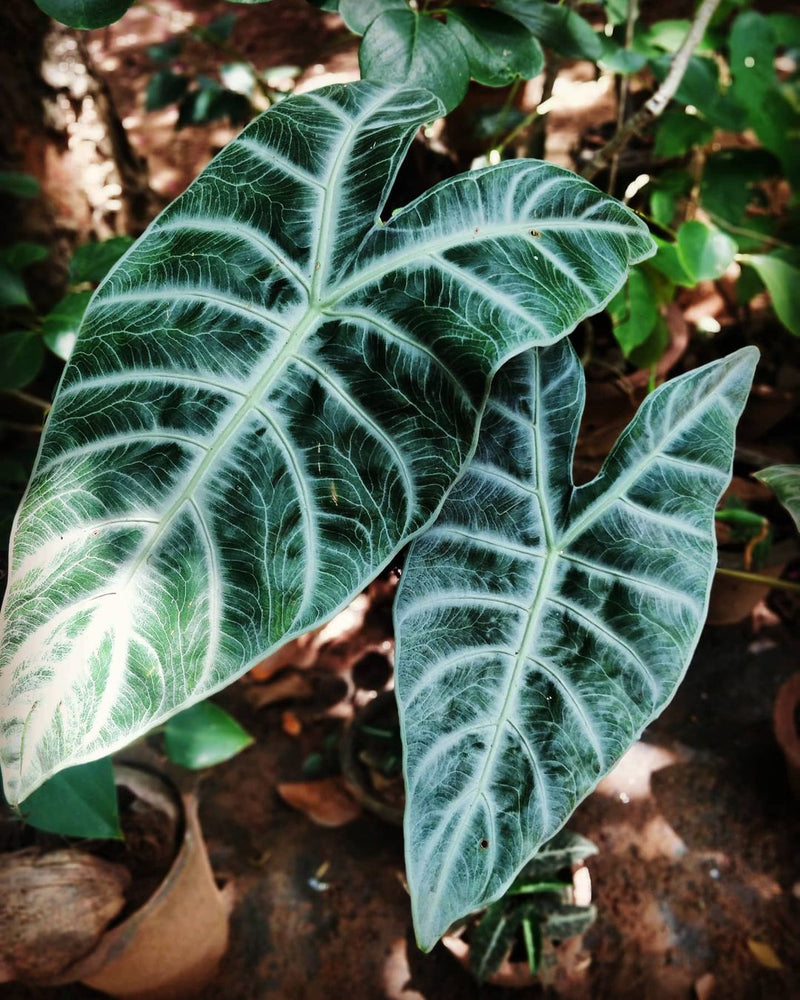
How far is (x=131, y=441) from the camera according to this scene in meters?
0.69

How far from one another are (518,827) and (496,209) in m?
0.59

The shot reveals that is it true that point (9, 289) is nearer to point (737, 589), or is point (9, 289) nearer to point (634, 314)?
point (634, 314)

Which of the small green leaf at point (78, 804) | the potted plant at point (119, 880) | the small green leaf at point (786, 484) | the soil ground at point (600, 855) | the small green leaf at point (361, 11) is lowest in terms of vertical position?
the soil ground at point (600, 855)

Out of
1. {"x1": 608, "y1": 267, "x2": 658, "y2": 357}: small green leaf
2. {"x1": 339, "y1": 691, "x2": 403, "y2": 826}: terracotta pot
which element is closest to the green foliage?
{"x1": 339, "y1": 691, "x2": 403, "y2": 826}: terracotta pot

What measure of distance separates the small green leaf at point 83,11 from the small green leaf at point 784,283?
1088 mm

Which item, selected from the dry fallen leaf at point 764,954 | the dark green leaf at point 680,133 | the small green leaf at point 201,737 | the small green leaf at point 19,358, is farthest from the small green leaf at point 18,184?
the dry fallen leaf at point 764,954

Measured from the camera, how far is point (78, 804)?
39.6 inches

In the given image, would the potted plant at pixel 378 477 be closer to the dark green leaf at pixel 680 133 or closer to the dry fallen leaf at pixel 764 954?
the dark green leaf at pixel 680 133

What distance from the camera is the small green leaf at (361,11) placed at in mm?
861

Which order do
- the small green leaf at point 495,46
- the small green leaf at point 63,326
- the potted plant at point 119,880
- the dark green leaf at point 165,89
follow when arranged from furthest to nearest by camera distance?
the dark green leaf at point 165,89 < the small green leaf at point 63,326 < the potted plant at point 119,880 < the small green leaf at point 495,46

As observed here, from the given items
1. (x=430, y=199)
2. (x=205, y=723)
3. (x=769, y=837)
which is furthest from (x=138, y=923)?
(x=769, y=837)

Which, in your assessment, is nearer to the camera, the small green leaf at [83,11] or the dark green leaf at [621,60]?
the small green leaf at [83,11]

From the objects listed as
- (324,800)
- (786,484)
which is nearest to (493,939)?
(324,800)

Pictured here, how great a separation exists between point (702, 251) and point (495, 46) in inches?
22.1
